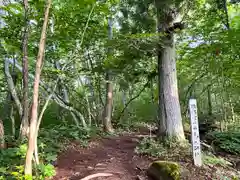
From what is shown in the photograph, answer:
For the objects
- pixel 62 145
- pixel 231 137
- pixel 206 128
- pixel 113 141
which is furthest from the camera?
pixel 206 128

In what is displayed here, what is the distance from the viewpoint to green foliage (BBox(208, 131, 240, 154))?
222 inches

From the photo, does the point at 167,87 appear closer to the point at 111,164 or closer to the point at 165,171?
the point at 111,164

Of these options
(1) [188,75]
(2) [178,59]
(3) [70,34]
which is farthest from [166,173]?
(1) [188,75]

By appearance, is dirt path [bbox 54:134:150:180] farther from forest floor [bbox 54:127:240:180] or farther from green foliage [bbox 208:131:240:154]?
green foliage [bbox 208:131:240:154]

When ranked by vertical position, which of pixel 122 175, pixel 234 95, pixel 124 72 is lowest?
pixel 122 175

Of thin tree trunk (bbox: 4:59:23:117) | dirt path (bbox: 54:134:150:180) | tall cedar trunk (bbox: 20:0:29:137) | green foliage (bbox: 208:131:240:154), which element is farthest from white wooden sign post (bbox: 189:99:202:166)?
thin tree trunk (bbox: 4:59:23:117)

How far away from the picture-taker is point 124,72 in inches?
300

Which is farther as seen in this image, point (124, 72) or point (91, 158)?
point (124, 72)

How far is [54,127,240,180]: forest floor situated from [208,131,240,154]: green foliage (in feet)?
5.50

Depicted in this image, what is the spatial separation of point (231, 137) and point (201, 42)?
3.52 m

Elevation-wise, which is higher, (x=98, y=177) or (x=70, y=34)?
(x=70, y=34)

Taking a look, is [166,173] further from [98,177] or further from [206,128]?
[206,128]

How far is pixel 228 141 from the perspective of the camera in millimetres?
5918

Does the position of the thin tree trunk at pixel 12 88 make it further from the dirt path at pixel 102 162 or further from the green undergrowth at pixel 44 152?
the dirt path at pixel 102 162
